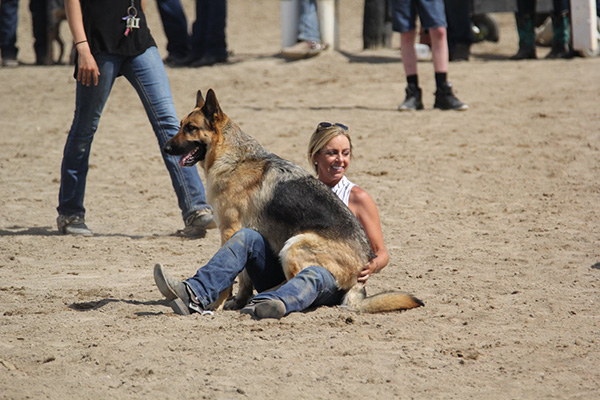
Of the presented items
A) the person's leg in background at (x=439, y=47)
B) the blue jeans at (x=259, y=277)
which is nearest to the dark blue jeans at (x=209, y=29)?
the person's leg in background at (x=439, y=47)

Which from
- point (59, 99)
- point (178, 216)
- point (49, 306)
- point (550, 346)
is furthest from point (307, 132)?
point (550, 346)

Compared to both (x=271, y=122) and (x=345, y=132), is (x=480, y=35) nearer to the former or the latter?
(x=271, y=122)

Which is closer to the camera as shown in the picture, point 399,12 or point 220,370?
point 220,370

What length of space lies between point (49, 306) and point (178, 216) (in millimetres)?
2944

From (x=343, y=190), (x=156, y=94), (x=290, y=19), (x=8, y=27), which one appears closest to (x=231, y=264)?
(x=343, y=190)

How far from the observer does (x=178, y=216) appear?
27.1 ft

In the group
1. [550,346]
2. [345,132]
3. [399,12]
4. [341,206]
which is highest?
[399,12]

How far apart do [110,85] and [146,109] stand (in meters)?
0.36

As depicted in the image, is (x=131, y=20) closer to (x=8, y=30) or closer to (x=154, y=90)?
(x=154, y=90)

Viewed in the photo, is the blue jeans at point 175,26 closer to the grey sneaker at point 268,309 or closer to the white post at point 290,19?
the white post at point 290,19

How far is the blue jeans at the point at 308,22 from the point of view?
46.9ft

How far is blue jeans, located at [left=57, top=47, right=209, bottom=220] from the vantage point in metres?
6.96

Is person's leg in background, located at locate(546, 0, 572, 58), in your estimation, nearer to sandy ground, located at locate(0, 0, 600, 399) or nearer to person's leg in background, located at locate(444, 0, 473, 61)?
sandy ground, located at locate(0, 0, 600, 399)

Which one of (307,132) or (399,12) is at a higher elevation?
(399,12)
